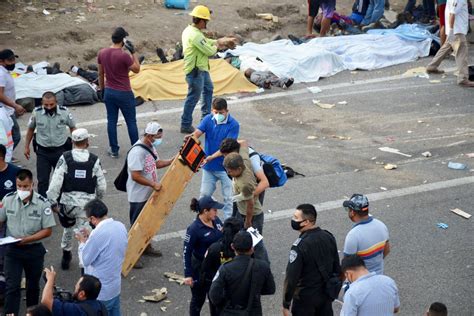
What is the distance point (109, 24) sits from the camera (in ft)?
63.1

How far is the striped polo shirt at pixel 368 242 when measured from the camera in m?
7.70

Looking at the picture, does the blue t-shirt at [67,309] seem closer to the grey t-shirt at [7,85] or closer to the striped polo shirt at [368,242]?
the striped polo shirt at [368,242]

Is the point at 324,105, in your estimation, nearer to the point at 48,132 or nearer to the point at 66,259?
the point at 48,132

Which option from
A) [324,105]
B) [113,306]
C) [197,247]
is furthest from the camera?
[324,105]

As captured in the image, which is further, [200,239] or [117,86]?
[117,86]

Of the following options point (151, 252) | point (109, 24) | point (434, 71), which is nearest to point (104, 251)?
point (151, 252)

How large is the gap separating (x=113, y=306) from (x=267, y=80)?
8.91m

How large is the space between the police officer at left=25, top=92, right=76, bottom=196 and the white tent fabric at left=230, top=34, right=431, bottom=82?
6764 millimetres

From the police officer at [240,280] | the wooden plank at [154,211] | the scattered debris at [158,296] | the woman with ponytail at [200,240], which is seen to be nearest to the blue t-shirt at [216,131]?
the wooden plank at [154,211]

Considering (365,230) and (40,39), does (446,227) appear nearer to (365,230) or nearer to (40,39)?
(365,230)

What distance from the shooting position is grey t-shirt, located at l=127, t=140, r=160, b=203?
941 cm

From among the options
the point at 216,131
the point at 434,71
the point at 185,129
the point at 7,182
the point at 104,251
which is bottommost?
the point at 185,129

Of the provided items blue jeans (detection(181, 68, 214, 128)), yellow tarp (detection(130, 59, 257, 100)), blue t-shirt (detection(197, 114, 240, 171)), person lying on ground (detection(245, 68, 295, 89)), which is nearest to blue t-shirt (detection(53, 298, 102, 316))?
blue t-shirt (detection(197, 114, 240, 171))

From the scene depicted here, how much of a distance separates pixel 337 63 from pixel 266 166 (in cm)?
858
